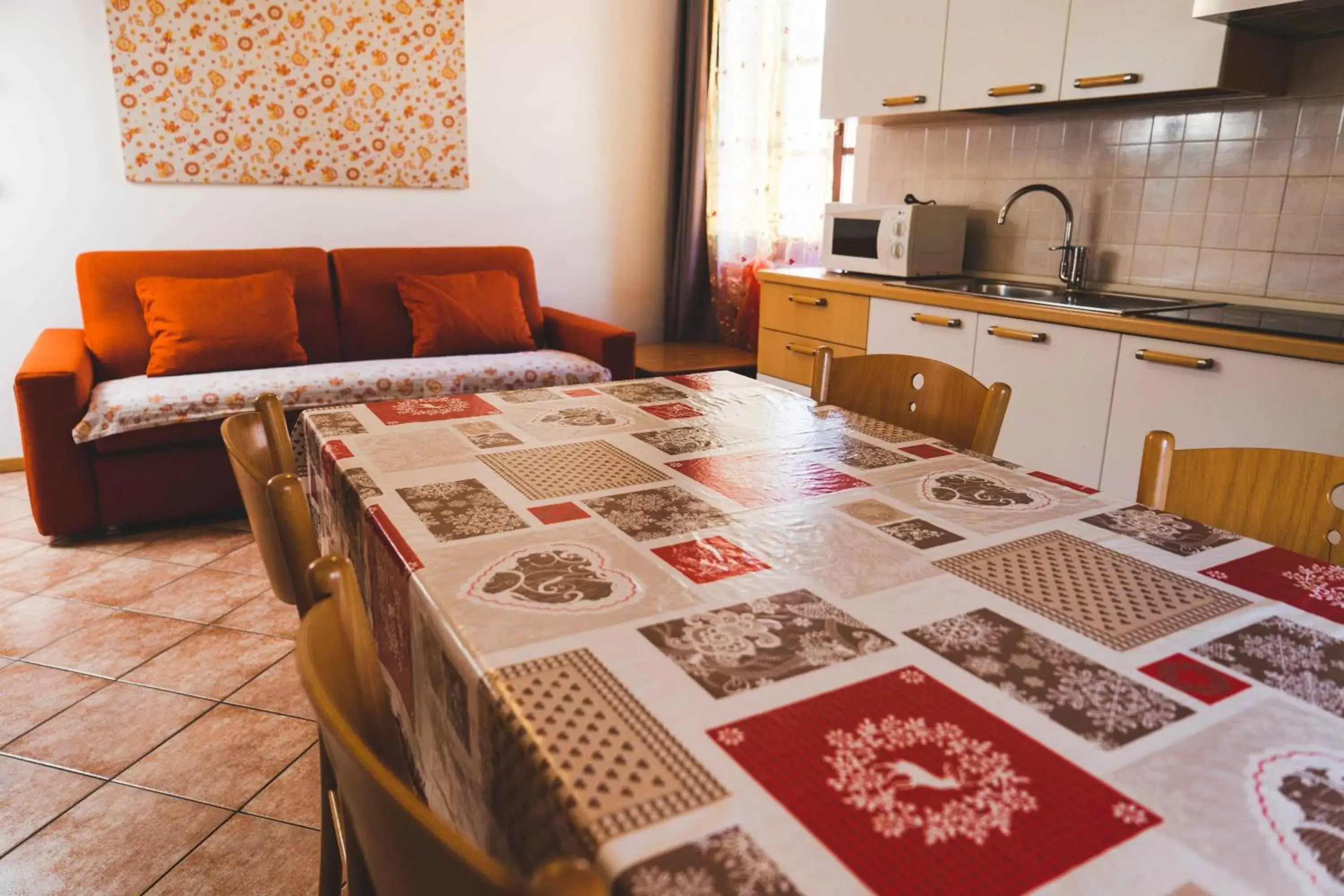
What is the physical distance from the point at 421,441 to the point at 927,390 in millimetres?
948

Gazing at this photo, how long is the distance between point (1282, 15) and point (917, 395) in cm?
143

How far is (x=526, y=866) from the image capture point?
26.2 inches

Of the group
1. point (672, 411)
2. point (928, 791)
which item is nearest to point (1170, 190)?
point (672, 411)

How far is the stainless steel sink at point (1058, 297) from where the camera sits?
8.27 feet

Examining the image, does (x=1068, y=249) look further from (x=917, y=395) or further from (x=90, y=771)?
(x=90, y=771)

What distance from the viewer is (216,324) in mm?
3289

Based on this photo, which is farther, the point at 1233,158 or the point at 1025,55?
the point at 1025,55

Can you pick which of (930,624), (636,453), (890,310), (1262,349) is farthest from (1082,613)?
(890,310)

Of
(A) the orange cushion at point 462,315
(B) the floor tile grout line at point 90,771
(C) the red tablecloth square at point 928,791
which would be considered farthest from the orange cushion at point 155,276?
(C) the red tablecloth square at point 928,791

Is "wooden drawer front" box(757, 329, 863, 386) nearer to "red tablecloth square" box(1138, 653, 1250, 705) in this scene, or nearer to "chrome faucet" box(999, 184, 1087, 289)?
"chrome faucet" box(999, 184, 1087, 289)

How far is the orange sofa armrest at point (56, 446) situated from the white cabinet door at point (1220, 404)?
3.07 metres

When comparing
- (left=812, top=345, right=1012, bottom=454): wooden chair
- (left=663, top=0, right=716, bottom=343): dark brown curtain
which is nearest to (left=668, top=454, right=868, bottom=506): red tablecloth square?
(left=812, top=345, right=1012, bottom=454): wooden chair

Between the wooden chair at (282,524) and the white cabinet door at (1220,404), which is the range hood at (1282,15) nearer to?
the white cabinet door at (1220,404)

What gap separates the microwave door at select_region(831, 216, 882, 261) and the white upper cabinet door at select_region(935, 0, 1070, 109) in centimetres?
47
